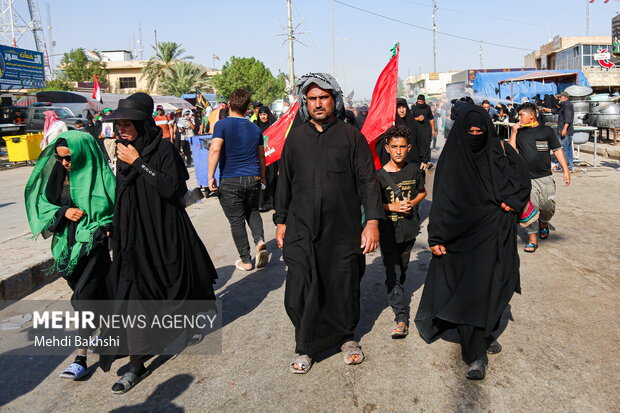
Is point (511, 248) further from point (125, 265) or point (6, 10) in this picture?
point (6, 10)

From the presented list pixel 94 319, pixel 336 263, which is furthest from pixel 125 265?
pixel 336 263

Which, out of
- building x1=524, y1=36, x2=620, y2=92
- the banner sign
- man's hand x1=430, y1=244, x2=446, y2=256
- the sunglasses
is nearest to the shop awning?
building x1=524, y1=36, x2=620, y2=92

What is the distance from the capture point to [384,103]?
6.25m

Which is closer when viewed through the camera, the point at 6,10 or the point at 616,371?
the point at 616,371

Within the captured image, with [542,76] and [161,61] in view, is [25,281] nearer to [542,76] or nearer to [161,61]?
[542,76]

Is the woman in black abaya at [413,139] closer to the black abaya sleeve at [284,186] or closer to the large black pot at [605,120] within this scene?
the black abaya sleeve at [284,186]

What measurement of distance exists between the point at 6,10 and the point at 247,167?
60.9 meters

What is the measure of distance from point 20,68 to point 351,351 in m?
33.4

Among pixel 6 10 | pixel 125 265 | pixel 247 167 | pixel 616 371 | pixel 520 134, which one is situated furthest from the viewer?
pixel 6 10

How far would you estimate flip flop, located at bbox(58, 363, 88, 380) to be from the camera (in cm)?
370

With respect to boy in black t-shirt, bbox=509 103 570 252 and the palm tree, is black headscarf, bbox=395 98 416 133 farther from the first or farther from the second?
the palm tree

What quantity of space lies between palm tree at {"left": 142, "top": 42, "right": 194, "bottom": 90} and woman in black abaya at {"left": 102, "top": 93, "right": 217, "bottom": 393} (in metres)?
59.4

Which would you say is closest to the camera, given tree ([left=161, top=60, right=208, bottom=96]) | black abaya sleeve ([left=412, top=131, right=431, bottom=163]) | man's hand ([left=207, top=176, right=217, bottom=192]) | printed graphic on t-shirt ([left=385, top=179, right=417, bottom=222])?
printed graphic on t-shirt ([left=385, top=179, right=417, bottom=222])

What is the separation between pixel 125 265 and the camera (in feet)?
12.2
